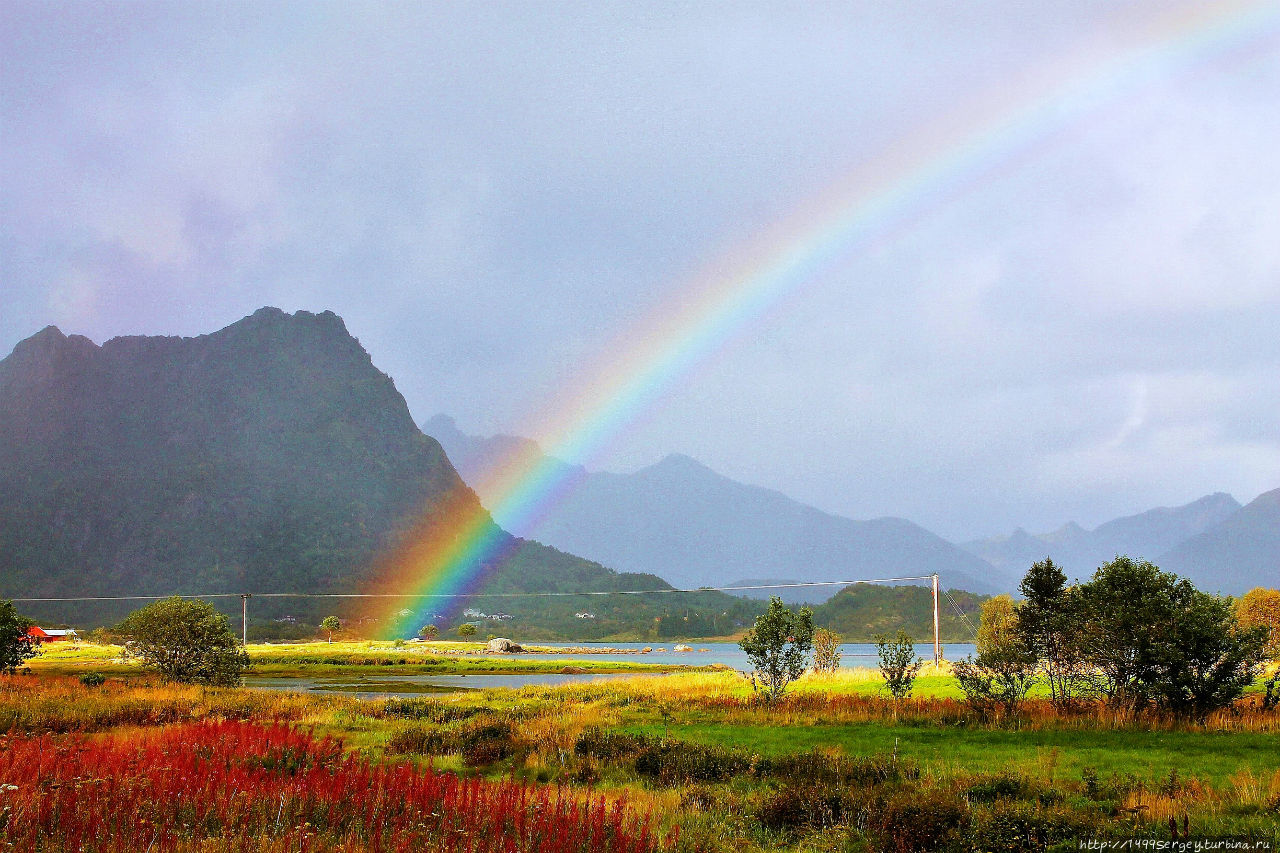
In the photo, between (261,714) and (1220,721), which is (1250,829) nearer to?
(1220,721)

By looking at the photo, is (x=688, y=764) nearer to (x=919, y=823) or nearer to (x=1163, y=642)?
(x=919, y=823)

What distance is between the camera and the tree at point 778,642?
29.5m

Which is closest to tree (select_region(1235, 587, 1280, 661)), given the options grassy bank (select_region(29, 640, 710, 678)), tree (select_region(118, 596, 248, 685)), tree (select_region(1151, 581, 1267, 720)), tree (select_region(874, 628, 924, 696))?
grassy bank (select_region(29, 640, 710, 678))

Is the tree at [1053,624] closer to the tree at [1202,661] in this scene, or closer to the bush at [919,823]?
the tree at [1202,661]

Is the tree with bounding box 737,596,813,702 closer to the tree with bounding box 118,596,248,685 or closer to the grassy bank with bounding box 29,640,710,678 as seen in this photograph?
the tree with bounding box 118,596,248,685

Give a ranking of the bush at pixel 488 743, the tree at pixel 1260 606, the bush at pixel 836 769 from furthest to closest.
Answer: the tree at pixel 1260 606 < the bush at pixel 488 743 < the bush at pixel 836 769

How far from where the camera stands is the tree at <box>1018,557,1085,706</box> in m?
23.5

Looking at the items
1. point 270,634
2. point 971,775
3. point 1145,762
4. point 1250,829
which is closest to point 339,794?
point 971,775

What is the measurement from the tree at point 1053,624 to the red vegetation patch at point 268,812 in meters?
17.1

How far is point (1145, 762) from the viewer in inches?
597

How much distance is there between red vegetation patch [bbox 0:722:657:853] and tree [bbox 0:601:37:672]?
28.8 metres

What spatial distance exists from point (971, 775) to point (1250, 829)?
14.3ft

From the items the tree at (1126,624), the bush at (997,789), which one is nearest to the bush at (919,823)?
the bush at (997,789)

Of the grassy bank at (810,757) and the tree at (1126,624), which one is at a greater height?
the tree at (1126,624)
